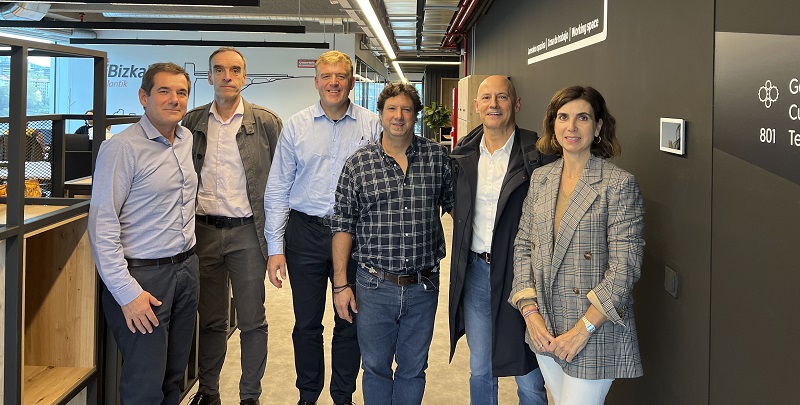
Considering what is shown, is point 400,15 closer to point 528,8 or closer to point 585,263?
point 528,8

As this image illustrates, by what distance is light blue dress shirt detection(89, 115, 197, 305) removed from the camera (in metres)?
2.63

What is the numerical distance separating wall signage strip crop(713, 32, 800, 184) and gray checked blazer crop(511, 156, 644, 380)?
349 millimetres

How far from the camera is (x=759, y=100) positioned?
1.72 m

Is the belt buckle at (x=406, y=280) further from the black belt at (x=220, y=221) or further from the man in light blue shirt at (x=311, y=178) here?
the black belt at (x=220, y=221)

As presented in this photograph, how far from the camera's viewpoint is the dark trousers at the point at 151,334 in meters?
2.78

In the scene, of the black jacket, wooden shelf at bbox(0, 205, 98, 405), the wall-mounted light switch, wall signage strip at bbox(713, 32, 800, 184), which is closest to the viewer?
wall signage strip at bbox(713, 32, 800, 184)

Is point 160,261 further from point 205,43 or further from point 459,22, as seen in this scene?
point 205,43

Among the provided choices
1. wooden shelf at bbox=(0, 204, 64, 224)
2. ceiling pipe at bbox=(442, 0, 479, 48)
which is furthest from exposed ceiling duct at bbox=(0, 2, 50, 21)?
wooden shelf at bbox=(0, 204, 64, 224)

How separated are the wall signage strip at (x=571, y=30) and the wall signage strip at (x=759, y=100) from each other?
142 centimetres

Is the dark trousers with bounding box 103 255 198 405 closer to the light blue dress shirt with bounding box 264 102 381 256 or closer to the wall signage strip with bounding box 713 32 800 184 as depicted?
the light blue dress shirt with bounding box 264 102 381 256

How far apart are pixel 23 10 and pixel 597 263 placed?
12.3 m

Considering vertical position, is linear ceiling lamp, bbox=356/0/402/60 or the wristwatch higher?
linear ceiling lamp, bbox=356/0/402/60

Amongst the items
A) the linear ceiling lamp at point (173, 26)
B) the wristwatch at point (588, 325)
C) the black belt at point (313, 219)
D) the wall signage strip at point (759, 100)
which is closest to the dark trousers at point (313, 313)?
the black belt at point (313, 219)

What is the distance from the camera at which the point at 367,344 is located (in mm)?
2898
